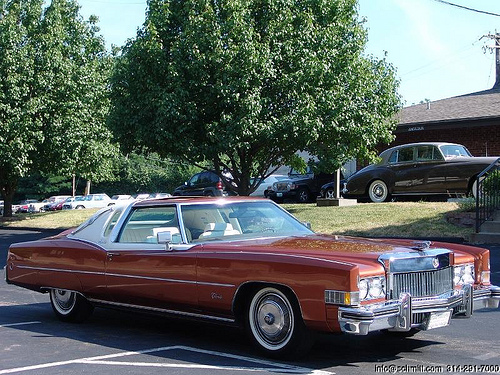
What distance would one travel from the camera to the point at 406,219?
1761 centimetres

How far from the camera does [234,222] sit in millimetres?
7539

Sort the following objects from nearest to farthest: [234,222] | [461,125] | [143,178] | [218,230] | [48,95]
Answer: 1. [218,230]
2. [234,222]
3. [461,125]
4. [48,95]
5. [143,178]

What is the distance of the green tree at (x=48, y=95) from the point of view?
28.1 m

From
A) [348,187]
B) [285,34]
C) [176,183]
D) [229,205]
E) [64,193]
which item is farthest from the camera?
[64,193]

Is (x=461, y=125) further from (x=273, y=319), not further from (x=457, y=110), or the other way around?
(x=273, y=319)

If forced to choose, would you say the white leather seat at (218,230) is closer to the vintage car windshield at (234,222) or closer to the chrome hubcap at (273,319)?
the vintage car windshield at (234,222)

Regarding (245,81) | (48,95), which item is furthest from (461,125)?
(48,95)

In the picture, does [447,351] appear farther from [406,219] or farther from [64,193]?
[64,193]

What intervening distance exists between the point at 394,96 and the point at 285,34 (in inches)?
169

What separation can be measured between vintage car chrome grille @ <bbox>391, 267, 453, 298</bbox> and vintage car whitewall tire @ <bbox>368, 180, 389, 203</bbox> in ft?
48.0

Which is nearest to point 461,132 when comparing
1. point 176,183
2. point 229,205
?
point 229,205

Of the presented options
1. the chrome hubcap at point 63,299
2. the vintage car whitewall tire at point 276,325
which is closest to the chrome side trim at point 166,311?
the vintage car whitewall tire at point 276,325

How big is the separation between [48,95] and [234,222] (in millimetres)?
23297

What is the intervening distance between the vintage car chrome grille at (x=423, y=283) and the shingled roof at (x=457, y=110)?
19.8 m
